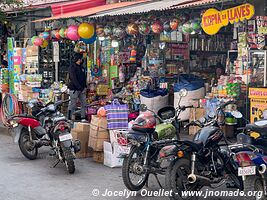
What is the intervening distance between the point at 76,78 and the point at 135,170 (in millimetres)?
6373

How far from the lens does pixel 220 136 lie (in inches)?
256

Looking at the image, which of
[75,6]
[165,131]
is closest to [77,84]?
[75,6]

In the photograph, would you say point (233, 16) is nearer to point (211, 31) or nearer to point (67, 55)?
point (211, 31)

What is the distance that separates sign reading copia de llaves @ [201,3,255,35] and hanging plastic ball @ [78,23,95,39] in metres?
4.01

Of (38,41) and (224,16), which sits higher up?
(224,16)

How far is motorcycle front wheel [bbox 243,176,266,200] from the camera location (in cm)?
588

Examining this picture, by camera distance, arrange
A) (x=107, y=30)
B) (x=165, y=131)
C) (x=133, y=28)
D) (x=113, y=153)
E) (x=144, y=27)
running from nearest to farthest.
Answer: (x=165, y=131)
(x=113, y=153)
(x=144, y=27)
(x=133, y=28)
(x=107, y=30)

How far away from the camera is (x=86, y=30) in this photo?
42.6 feet

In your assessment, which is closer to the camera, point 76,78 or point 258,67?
point 258,67

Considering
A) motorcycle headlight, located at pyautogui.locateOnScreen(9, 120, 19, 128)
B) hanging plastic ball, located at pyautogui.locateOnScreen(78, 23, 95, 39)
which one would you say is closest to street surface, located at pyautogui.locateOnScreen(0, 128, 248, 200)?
motorcycle headlight, located at pyautogui.locateOnScreen(9, 120, 19, 128)

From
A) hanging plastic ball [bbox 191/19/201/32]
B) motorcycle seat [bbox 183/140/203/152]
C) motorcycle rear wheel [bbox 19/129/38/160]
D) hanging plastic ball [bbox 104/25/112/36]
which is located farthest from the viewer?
hanging plastic ball [bbox 104/25/112/36]

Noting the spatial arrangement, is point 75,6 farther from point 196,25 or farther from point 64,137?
point 64,137

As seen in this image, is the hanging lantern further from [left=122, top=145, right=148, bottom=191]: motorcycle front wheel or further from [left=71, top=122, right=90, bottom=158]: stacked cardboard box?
[left=122, top=145, right=148, bottom=191]: motorcycle front wheel

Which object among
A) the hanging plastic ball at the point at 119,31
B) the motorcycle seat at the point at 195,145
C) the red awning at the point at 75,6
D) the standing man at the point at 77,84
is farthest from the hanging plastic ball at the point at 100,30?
the motorcycle seat at the point at 195,145
